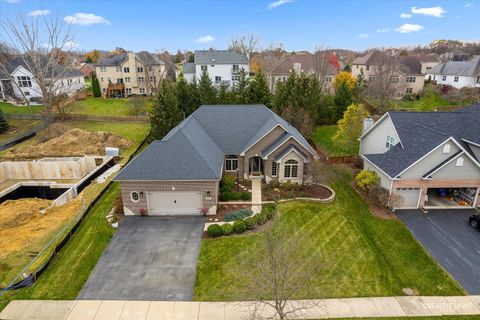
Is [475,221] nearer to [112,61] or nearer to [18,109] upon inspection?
[18,109]

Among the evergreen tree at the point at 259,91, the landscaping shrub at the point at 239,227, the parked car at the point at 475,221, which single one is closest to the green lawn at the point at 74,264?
the landscaping shrub at the point at 239,227

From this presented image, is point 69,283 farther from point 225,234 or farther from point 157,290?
point 225,234

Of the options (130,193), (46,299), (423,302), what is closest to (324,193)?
(423,302)

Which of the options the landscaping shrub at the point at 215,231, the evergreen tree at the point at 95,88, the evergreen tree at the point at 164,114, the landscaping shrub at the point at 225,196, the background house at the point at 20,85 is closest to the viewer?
the landscaping shrub at the point at 215,231

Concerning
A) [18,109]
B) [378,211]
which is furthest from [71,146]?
[378,211]

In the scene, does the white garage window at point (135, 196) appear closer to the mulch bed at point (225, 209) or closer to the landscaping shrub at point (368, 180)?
the mulch bed at point (225, 209)
